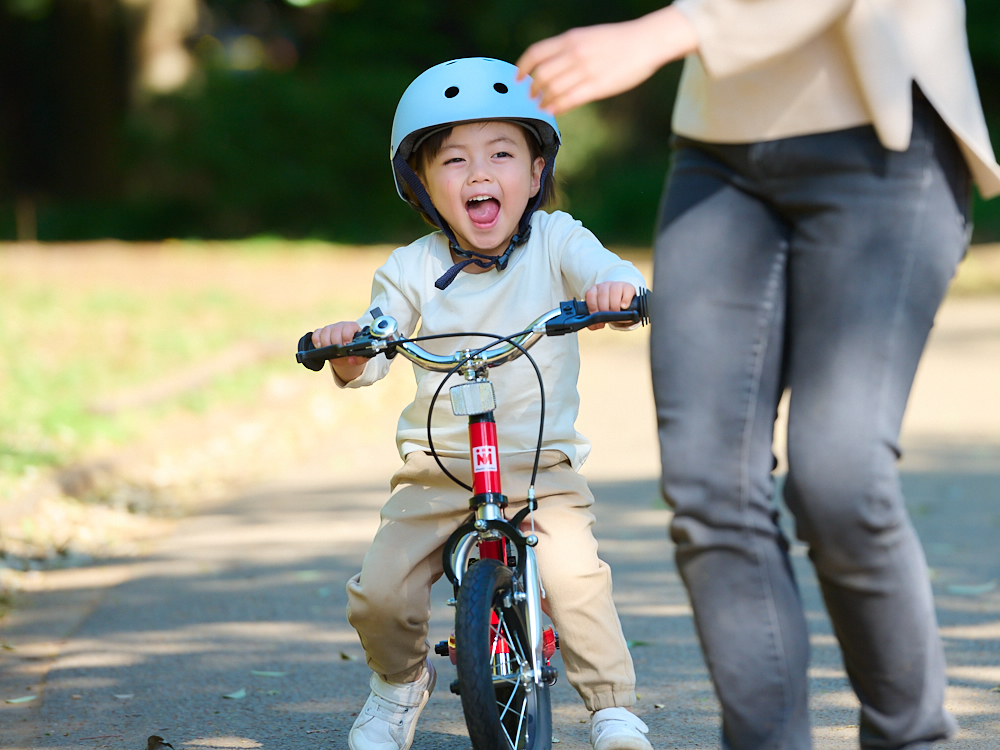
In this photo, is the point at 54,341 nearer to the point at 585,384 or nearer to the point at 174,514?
the point at 585,384

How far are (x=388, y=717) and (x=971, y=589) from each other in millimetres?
2553

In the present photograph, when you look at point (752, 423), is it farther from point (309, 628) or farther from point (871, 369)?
point (309, 628)

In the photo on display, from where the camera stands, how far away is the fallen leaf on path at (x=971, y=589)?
4.87 m

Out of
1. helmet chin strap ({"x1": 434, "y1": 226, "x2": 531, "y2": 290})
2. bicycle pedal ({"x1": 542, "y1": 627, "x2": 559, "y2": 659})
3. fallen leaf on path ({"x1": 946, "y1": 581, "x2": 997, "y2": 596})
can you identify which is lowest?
fallen leaf on path ({"x1": 946, "y1": 581, "x2": 997, "y2": 596})

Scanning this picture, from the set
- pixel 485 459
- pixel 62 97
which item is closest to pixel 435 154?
pixel 485 459

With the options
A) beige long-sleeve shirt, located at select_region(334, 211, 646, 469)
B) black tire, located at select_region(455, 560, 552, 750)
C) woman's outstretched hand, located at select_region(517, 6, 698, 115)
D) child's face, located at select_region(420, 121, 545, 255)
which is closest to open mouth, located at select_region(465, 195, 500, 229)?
child's face, located at select_region(420, 121, 545, 255)

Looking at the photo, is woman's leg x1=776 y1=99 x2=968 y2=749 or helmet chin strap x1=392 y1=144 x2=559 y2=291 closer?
woman's leg x1=776 y1=99 x2=968 y2=749

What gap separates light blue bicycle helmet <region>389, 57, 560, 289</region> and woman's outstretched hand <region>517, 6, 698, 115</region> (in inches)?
45.3

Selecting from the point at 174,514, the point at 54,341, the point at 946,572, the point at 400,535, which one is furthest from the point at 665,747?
the point at 54,341

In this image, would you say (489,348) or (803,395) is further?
(489,348)

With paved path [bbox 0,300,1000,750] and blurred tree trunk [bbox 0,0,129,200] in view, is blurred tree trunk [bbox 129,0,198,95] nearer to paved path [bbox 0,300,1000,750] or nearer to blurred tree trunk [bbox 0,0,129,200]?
blurred tree trunk [bbox 0,0,129,200]

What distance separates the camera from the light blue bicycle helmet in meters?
3.20

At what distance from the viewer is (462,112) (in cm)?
318

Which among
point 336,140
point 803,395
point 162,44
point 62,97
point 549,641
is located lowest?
point 549,641
